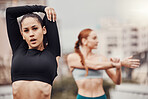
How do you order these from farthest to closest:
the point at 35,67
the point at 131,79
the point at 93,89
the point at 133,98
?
the point at 131,79 < the point at 133,98 < the point at 93,89 < the point at 35,67

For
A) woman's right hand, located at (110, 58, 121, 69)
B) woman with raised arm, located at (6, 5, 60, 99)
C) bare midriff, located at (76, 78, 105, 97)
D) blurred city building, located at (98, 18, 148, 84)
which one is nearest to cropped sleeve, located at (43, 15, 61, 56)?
woman with raised arm, located at (6, 5, 60, 99)

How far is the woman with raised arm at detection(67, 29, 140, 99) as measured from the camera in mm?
2105

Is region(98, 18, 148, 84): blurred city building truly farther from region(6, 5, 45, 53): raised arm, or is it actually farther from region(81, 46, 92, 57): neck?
region(6, 5, 45, 53): raised arm

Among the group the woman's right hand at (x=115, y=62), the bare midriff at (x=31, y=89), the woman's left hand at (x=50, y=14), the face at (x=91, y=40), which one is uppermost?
the woman's left hand at (x=50, y=14)

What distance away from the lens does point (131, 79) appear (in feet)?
10.3

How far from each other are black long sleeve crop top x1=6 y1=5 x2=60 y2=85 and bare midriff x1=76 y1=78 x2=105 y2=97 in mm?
912

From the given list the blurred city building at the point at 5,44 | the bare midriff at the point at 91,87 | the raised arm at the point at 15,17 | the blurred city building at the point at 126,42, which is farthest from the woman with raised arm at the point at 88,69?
the blurred city building at the point at 5,44

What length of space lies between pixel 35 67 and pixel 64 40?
6.05 feet

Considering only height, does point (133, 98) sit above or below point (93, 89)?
below

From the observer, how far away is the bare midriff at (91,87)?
6.90 feet

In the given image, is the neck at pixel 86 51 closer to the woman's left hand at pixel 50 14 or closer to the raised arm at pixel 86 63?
the raised arm at pixel 86 63

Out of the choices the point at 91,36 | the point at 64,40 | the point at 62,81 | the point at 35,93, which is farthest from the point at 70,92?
the point at 35,93

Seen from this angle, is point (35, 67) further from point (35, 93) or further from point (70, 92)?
point (70, 92)

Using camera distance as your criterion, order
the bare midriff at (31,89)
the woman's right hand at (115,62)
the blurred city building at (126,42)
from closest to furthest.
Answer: the bare midriff at (31,89) < the woman's right hand at (115,62) < the blurred city building at (126,42)
